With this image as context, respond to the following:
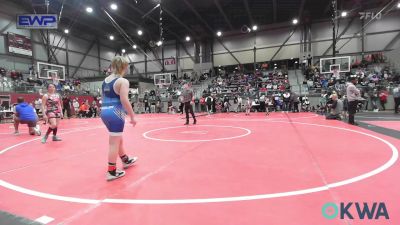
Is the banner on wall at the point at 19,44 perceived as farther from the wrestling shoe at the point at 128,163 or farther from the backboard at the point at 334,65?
the backboard at the point at 334,65

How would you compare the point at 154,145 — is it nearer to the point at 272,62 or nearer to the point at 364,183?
the point at 364,183

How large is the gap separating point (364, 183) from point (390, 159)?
144 centimetres

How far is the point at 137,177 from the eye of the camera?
322 centimetres

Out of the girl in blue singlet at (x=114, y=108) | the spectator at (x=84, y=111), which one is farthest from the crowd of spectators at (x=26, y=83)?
the girl in blue singlet at (x=114, y=108)

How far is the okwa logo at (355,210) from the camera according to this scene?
2016mm

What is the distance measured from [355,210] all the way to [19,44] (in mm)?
31545

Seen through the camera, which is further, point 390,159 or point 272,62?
point 272,62

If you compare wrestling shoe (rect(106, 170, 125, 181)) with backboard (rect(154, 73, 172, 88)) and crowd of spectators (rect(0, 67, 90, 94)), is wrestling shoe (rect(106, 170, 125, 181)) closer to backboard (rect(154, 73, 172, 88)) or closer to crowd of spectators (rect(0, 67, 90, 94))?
crowd of spectators (rect(0, 67, 90, 94))

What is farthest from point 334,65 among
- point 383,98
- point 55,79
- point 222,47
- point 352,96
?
point 55,79

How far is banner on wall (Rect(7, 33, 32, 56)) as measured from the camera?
79.2ft

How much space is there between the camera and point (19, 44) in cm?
2508

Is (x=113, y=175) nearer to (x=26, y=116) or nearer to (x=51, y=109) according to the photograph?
(x=51, y=109)

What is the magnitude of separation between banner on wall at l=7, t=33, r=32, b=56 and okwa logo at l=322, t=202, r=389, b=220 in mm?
30622

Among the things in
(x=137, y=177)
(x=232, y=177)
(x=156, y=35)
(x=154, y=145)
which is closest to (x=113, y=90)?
(x=137, y=177)
